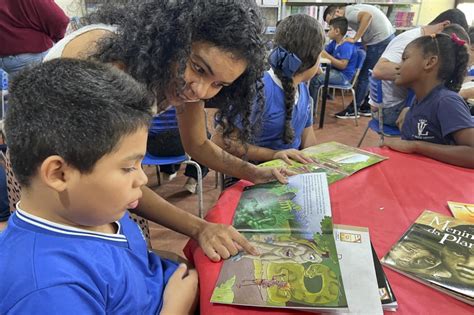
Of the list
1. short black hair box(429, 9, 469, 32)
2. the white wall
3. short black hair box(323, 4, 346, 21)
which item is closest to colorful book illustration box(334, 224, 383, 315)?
short black hair box(429, 9, 469, 32)

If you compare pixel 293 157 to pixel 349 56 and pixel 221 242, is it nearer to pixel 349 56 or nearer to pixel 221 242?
pixel 221 242

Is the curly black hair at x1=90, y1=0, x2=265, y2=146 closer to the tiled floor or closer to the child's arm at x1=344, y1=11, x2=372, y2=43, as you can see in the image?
the tiled floor

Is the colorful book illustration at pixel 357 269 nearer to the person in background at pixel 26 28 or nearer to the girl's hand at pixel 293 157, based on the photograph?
the girl's hand at pixel 293 157

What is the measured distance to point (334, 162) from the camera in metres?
1.19

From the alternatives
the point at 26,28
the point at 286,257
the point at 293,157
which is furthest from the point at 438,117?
the point at 26,28

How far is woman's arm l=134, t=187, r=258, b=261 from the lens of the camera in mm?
752

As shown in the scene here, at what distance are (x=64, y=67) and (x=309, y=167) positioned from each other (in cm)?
81

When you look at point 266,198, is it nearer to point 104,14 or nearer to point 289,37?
point 104,14

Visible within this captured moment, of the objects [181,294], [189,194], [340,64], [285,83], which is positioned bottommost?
[189,194]

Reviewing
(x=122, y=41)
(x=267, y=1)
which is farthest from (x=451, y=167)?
(x=267, y=1)

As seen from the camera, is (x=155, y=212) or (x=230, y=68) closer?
(x=230, y=68)

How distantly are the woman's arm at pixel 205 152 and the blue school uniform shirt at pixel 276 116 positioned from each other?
13.2 inches

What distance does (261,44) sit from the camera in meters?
0.83

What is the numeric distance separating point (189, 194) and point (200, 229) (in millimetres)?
1625
